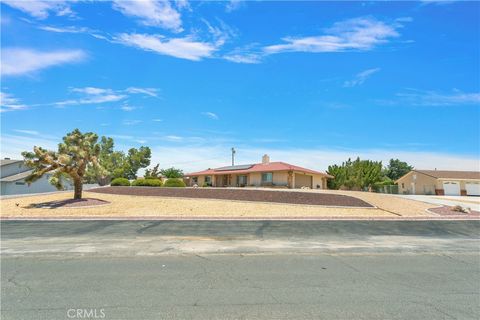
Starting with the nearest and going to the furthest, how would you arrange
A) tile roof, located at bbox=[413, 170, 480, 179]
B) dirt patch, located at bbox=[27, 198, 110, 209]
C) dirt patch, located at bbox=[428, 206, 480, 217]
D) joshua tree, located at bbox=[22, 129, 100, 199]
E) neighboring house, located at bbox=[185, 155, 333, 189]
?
1. dirt patch, located at bbox=[428, 206, 480, 217]
2. dirt patch, located at bbox=[27, 198, 110, 209]
3. joshua tree, located at bbox=[22, 129, 100, 199]
4. neighboring house, located at bbox=[185, 155, 333, 189]
5. tile roof, located at bbox=[413, 170, 480, 179]

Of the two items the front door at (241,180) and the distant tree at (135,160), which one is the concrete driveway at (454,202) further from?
the distant tree at (135,160)

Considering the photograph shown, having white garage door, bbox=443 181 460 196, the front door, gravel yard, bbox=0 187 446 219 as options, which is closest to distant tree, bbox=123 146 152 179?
the front door

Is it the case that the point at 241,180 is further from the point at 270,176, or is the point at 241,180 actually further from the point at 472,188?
the point at 472,188

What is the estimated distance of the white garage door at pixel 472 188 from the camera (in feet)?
159

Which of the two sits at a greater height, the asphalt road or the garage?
the garage

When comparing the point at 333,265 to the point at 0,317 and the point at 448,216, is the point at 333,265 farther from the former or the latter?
the point at 448,216

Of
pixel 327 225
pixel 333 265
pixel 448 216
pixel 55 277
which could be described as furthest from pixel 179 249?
pixel 448 216

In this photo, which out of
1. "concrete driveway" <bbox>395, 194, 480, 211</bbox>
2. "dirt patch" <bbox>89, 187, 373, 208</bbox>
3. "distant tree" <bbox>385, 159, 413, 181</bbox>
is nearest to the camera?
"dirt patch" <bbox>89, 187, 373, 208</bbox>

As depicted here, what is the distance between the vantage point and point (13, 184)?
3944 centimetres

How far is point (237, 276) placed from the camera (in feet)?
22.0

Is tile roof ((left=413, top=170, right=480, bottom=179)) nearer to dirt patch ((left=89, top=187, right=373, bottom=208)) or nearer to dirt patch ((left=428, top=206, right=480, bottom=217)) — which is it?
dirt patch ((left=428, top=206, right=480, bottom=217))

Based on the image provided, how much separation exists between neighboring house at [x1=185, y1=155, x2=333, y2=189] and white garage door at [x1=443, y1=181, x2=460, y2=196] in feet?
58.0

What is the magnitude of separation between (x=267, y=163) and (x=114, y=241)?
38.0 meters

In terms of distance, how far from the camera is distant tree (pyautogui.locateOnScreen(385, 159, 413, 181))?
84581 mm
